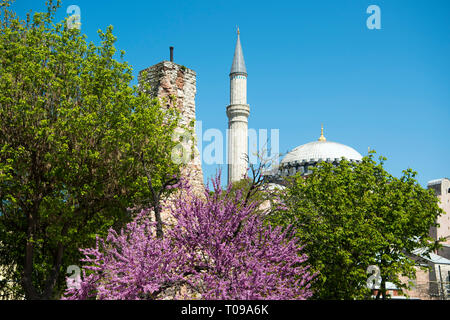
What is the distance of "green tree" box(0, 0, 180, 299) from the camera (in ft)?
48.5

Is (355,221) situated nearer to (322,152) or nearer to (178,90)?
(178,90)

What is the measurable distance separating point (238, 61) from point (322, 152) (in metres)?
21.3


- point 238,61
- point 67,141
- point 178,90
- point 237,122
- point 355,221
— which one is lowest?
point 355,221

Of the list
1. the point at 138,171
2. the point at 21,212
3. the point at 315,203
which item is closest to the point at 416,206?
the point at 315,203

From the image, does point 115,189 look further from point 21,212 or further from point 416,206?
point 416,206

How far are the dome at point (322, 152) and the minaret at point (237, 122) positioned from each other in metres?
13.7

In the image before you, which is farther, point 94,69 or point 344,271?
point 344,271

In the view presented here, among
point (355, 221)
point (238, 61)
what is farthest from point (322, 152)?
point (355, 221)

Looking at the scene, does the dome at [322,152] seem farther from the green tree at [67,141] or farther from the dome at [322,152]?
the green tree at [67,141]

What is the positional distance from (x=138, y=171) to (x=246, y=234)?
6.36 m

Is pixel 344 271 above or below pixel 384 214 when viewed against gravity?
below

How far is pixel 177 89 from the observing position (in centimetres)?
1748

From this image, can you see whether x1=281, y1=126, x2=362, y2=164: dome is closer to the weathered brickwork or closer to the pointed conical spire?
the pointed conical spire

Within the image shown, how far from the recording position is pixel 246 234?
437 inches
